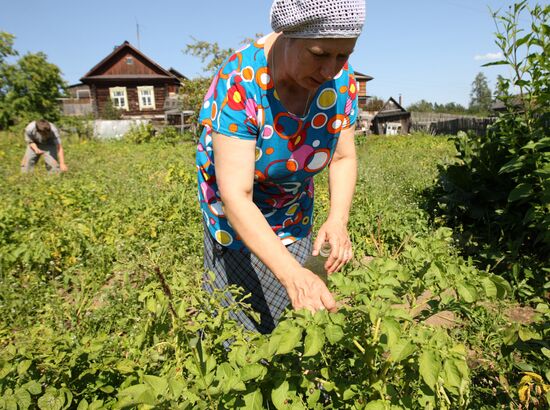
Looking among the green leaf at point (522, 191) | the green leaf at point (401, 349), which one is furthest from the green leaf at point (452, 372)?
the green leaf at point (522, 191)

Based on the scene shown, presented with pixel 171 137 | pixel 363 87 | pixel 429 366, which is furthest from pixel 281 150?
pixel 363 87

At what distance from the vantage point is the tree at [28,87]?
24.1 meters

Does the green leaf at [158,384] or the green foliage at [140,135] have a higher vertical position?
the green foliage at [140,135]

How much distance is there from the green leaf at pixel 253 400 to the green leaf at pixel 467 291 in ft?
1.89

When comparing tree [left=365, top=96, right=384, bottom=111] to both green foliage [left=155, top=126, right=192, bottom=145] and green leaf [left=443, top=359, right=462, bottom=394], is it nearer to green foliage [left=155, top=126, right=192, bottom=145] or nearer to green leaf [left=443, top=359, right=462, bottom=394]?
green foliage [left=155, top=126, right=192, bottom=145]

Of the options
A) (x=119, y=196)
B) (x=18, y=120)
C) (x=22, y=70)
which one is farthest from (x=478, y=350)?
(x=22, y=70)

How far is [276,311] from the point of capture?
6.44 feet

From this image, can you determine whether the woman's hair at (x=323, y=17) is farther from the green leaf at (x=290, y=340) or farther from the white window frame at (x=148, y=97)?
the white window frame at (x=148, y=97)

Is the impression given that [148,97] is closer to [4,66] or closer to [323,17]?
[4,66]

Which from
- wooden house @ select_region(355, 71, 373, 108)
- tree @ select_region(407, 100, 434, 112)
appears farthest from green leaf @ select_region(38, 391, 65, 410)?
tree @ select_region(407, 100, 434, 112)

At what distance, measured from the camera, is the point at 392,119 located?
33844 mm

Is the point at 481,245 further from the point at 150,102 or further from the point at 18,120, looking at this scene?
the point at 150,102

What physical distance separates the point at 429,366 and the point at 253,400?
42 cm

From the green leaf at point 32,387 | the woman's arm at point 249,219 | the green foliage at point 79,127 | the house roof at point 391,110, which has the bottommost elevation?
the green leaf at point 32,387
